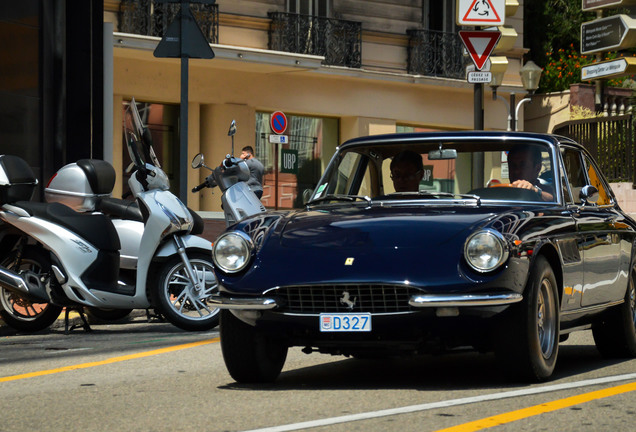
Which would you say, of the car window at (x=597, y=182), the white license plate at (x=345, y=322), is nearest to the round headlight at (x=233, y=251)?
the white license plate at (x=345, y=322)

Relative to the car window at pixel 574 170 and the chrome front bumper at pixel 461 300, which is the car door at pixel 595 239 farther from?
the chrome front bumper at pixel 461 300

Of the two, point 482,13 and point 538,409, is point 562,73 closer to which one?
point 482,13

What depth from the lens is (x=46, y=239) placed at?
10938 millimetres

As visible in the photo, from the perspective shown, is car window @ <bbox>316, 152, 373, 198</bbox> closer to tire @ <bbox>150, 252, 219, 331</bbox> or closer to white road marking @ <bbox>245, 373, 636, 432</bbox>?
white road marking @ <bbox>245, 373, 636, 432</bbox>

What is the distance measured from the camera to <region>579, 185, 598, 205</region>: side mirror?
834cm

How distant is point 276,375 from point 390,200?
4.42 ft

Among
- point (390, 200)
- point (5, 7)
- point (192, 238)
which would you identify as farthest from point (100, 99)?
point (390, 200)

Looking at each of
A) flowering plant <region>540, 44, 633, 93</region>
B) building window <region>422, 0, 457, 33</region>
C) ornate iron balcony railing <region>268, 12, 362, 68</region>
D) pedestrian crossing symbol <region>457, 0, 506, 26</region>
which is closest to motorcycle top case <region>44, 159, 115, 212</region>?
pedestrian crossing symbol <region>457, 0, 506, 26</region>

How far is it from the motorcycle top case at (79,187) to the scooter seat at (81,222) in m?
0.26

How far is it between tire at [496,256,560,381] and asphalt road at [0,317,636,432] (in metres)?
0.10

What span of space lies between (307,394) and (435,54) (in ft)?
87.1

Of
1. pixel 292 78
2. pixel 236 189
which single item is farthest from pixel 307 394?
pixel 292 78

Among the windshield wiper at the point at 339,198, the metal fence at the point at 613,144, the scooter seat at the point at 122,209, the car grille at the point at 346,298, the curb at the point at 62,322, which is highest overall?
the metal fence at the point at 613,144

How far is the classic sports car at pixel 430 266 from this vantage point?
6883 mm
